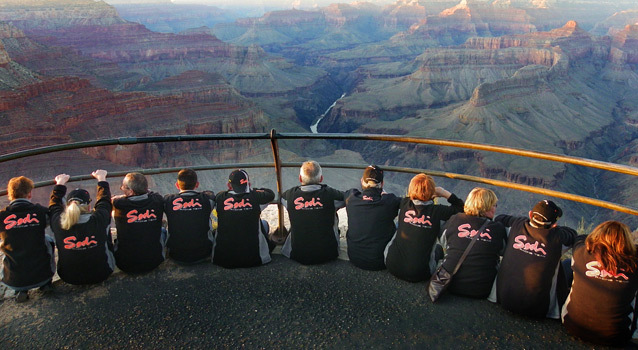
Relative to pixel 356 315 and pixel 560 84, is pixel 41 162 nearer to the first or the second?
pixel 356 315

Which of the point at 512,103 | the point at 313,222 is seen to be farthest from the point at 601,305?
the point at 512,103

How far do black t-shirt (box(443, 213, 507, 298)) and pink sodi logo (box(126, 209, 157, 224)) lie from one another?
319 cm

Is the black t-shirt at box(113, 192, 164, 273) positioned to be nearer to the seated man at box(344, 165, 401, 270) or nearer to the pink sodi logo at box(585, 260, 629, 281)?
the seated man at box(344, 165, 401, 270)

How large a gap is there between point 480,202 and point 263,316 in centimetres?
237

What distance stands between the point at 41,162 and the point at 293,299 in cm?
4051

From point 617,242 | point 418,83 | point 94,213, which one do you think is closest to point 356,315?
point 617,242

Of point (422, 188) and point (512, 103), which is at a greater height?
point (422, 188)

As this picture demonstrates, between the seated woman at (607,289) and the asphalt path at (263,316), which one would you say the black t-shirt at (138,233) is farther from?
the seated woman at (607,289)

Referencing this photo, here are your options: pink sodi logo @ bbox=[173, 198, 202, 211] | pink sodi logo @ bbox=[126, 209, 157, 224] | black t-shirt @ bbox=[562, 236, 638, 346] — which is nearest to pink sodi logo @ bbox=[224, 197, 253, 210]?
pink sodi logo @ bbox=[173, 198, 202, 211]

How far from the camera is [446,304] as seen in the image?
4.27 meters

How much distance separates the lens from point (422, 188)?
4.68 m

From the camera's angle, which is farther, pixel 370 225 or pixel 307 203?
pixel 307 203

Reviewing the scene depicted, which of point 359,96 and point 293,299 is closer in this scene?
point 293,299

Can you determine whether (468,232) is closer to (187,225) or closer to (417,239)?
(417,239)
